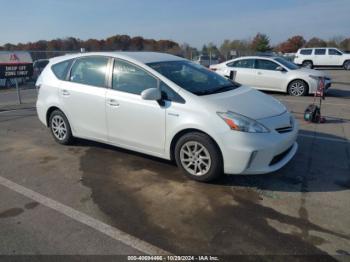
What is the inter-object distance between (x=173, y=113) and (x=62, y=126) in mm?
2480

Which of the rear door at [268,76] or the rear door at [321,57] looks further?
the rear door at [321,57]

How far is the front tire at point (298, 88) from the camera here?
10969 millimetres

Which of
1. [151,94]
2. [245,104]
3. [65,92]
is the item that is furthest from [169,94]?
[65,92]

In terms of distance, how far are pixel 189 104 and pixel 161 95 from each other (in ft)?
1.41

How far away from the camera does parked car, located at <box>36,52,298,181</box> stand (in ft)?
12.5

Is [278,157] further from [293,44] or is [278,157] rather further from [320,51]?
[293,44]

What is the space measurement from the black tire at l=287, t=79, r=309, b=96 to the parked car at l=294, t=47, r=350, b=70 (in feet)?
57.4

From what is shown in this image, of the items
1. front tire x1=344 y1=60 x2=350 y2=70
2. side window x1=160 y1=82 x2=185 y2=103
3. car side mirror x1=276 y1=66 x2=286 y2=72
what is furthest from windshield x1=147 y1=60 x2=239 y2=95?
front tire x1=344 y1=60 x2=350 y2=70

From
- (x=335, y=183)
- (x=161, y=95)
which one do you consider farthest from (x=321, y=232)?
(x=161, y=95)

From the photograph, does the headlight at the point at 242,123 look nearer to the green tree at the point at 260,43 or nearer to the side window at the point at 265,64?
the side window at the point at 265,64

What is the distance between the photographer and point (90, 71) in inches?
200

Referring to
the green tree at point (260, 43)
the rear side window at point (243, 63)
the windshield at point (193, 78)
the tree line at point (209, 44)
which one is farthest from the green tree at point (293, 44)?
the windshield at point (193, 78)

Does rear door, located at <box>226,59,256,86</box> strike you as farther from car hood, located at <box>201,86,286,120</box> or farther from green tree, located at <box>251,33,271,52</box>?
green tree, located at <box>251,33,271,52</box>

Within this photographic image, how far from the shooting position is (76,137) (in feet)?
18.4
